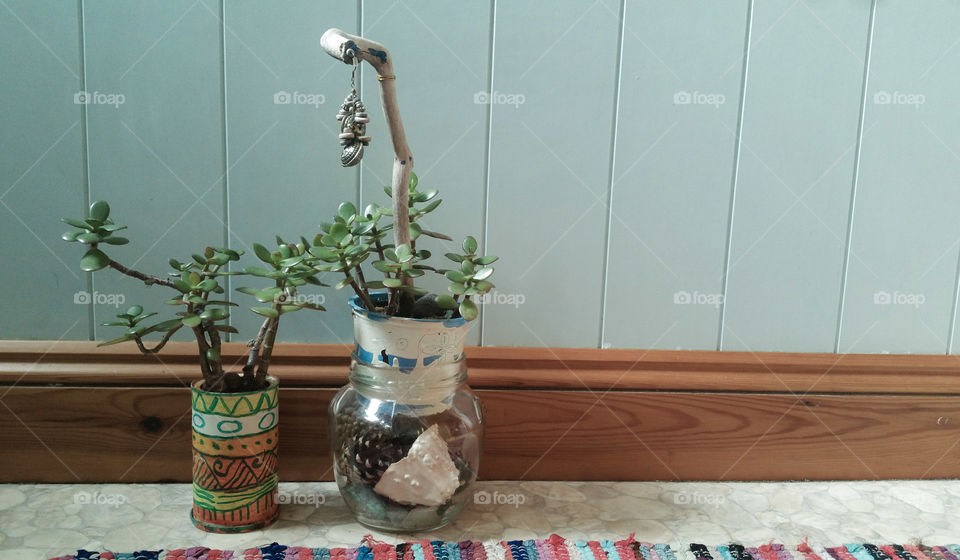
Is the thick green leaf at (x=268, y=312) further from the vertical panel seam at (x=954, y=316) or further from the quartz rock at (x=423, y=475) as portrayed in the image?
the vertical panel seam at (x=954, y=316)

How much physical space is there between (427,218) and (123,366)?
414 millimetres

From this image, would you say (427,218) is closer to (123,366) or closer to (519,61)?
(519,61)

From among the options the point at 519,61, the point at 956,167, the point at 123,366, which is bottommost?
the point at 123,366

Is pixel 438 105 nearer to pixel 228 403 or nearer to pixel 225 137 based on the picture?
pixel 225 137

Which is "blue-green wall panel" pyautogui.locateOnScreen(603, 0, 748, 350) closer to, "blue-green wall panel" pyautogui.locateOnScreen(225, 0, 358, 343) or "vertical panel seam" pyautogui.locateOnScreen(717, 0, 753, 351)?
"vertical panel seam" pyautogui.locateOnScreen(717, 0, 753, 351)

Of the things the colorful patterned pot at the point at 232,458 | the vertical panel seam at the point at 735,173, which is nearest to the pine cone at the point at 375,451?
the colorful patterned pot at the point at 232,458

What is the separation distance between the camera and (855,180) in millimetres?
916

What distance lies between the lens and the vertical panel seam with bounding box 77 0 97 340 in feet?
2.66

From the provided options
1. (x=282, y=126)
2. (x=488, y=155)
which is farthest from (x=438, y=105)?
(x=282, y=126)

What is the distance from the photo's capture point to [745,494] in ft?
2.90

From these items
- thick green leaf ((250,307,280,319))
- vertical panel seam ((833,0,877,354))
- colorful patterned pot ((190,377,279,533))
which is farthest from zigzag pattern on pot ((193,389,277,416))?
vertical panel seam ((833,0,877,354))

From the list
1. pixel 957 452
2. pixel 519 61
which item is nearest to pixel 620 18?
pixel 519 61

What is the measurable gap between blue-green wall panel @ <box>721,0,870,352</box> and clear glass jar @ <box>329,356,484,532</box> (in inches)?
16.3

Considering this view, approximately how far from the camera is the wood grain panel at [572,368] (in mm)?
831
